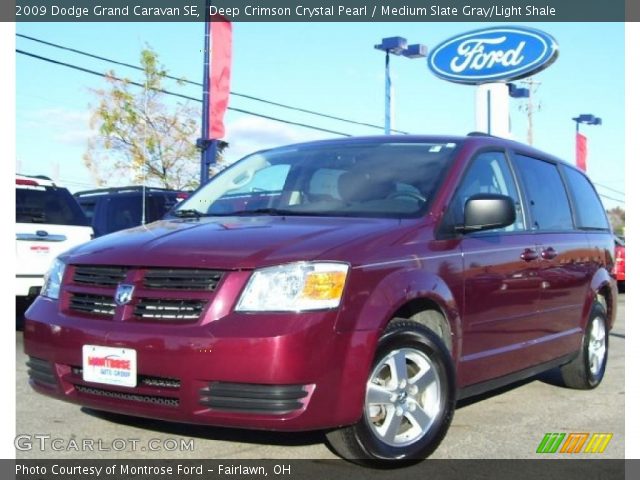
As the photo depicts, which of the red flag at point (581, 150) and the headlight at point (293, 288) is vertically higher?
the red flag at point (581, 150)

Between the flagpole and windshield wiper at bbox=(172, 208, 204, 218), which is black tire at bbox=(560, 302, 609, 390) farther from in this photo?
the flagpole

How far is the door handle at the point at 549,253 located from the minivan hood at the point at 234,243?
5.27 ft

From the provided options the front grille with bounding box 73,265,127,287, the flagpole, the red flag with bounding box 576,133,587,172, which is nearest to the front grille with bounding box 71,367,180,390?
the front grille with bounding box 73,265,127,287

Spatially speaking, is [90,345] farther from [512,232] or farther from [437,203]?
[512,232]

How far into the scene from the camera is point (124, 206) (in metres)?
11.7

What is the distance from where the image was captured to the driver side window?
15.2 ft

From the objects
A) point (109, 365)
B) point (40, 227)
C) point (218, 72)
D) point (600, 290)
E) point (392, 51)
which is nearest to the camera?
point (109, 365)

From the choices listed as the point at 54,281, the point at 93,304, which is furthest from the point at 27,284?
the point at 93,304

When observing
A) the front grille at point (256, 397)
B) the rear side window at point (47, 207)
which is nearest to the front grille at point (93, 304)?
the front grille at point (256, 397)

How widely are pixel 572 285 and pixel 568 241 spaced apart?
0.33 meters

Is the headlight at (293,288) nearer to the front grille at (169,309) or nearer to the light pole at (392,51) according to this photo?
the front grille at (169,309)

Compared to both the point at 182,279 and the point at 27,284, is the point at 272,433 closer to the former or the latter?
the point at 182,279

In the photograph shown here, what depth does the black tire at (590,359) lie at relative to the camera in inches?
244

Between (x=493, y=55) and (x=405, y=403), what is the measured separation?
1602cm
